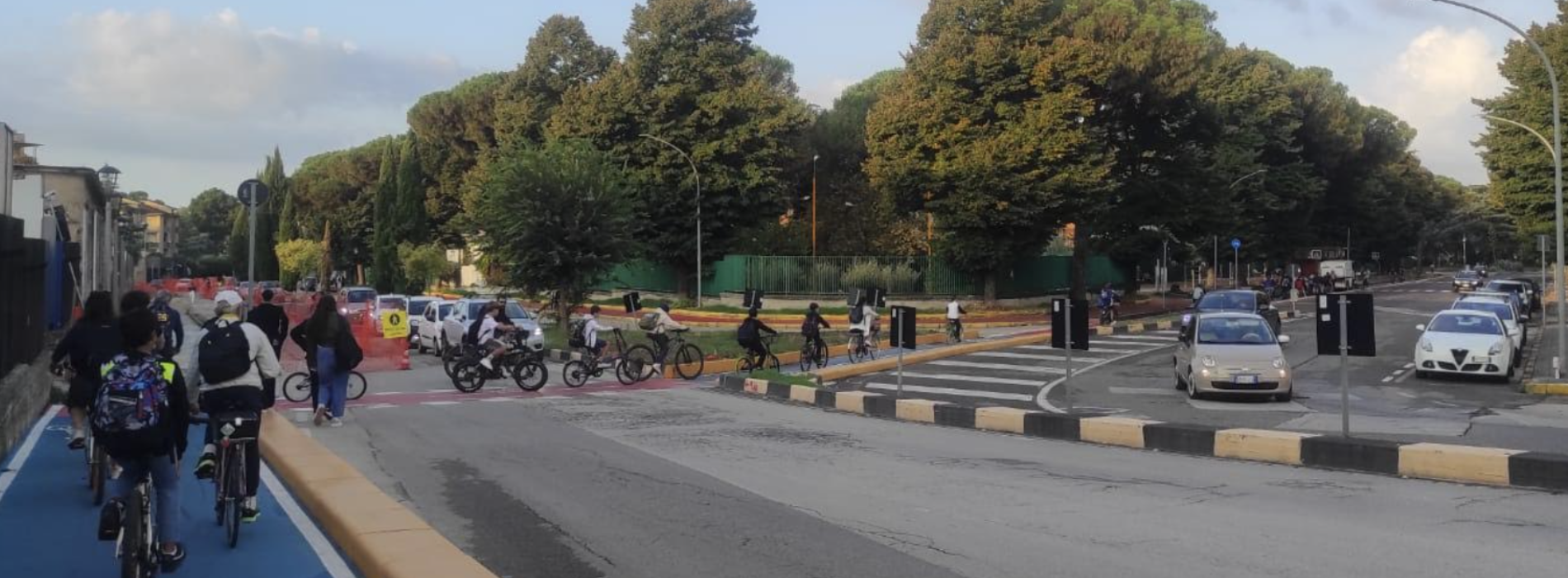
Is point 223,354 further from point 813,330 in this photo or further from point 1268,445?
point 813,330

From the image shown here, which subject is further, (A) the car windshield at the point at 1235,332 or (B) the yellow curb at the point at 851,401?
(A) the car windshield at the point at 1235,332

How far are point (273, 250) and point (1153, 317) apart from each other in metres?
71.3

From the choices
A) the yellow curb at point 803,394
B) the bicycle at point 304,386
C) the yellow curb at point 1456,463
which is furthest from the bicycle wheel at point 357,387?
the yellow curb at point 1456,463

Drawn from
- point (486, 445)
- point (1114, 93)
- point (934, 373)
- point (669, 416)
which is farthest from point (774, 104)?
point (486, 445)

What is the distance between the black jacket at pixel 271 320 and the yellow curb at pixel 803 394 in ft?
26.9

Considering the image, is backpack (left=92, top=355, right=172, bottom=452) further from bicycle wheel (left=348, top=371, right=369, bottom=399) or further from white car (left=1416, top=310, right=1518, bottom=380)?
white car (left=1416, top=310, right=1518, bottom=380)

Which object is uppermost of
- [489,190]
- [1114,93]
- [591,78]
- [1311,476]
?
[591,78]

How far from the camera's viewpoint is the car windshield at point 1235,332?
18.9 meters

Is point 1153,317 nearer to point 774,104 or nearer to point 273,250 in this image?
point 774,104

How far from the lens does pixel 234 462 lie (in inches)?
307

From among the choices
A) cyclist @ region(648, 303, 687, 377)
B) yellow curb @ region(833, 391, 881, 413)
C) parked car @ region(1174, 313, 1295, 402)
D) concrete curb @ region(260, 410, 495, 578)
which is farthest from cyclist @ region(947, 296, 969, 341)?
concrete curb @ region(260, 410, 495, 578)

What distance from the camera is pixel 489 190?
3406 cm

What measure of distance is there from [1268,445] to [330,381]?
11305 mm

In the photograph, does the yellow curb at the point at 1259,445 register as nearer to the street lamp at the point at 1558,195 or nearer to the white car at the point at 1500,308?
the street lamp at the point at 1558,195
